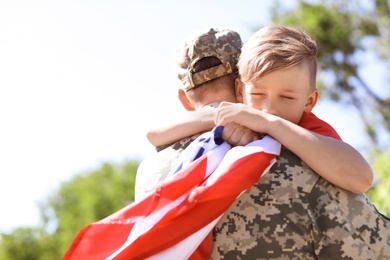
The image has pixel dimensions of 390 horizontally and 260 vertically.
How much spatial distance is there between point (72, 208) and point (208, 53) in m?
51.9

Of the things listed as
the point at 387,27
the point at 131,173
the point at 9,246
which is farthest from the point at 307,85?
the point at 131,173

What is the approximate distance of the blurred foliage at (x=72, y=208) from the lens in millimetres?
42156

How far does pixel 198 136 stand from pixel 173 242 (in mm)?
425

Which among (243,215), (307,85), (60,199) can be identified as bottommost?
(60,199)

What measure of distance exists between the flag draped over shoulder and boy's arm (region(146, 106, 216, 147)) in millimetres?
220

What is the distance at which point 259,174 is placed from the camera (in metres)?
2.55

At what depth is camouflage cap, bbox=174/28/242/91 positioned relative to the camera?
2898 millimetres

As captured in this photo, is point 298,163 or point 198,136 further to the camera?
point 198,136

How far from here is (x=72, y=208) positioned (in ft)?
177

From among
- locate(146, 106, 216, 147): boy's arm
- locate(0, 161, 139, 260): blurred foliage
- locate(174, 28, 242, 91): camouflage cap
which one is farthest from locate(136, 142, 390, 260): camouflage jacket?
locate(0, 161, 139, 260): blurred foliage

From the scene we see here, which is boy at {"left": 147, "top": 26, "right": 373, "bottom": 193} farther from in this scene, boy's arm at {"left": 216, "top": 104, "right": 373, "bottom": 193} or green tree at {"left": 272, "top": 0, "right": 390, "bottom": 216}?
green tree at {"left": 272, "top": 0, "right": 390, "bottom": 216}

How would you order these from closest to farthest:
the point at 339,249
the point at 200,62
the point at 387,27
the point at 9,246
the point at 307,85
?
the point at 339,249
the point at 307,85
the point at 200,62
the point at 387,27
the point at 9,246

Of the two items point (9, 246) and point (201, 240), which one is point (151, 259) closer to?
point (201, 240)

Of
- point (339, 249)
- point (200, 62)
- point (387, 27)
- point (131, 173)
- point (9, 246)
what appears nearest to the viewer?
point (339, 249)
